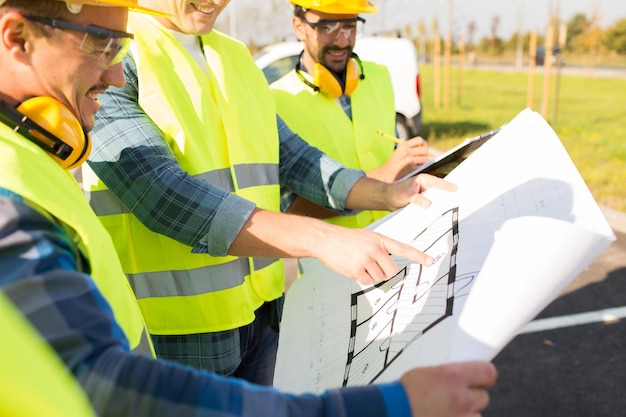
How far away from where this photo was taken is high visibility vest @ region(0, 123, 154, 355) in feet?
2.75

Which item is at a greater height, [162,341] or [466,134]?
Answer: [162,341]

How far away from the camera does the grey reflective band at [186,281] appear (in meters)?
1.70

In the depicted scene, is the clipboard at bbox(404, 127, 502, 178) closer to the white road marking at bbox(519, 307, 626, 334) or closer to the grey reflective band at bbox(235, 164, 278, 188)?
the grey reflective band at bbox(235, 164, 278, 188)

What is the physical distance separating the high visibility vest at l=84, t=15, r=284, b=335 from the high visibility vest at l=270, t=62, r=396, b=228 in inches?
32.8

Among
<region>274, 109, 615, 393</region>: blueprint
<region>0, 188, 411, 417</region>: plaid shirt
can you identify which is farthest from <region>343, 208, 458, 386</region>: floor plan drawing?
<region>0, 188, 411, 417</region>: plaid shirt

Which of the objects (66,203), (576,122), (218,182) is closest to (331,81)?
(218,182)

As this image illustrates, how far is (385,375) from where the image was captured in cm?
102

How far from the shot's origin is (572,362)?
3635 millimetres

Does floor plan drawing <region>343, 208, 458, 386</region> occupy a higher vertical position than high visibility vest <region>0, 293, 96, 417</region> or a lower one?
lower

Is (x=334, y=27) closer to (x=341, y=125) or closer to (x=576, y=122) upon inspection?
(x=341, y=125)

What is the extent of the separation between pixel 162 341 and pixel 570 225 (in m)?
1.24

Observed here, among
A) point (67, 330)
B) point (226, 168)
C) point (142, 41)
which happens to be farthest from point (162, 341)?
point (67, 330)

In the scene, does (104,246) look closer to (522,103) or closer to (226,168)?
(226,168)

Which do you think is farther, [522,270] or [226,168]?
[226,168]
